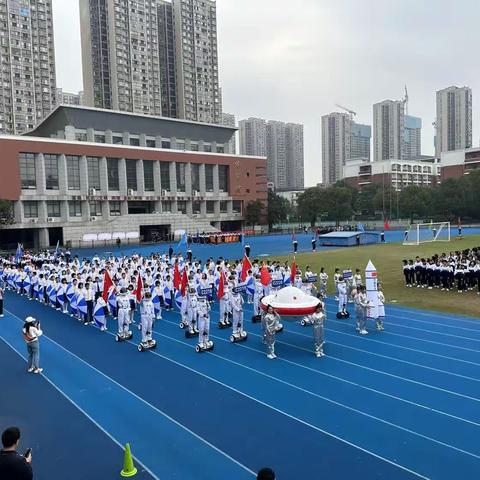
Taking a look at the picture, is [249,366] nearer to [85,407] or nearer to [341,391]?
[341,391]

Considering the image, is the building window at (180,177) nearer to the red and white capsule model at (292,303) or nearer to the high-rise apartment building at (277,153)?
the red and white capsule model at (292,303)

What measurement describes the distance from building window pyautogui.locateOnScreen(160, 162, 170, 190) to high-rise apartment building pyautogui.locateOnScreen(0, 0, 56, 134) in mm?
39170

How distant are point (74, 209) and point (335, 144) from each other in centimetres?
10290

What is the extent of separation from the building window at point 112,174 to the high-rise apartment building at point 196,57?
117 ft

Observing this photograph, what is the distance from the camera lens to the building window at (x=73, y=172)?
187 feet

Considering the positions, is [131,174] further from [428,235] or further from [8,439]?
[8,439]

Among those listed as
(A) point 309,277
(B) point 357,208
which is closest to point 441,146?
(B) point 357,208

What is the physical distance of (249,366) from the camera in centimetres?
1075

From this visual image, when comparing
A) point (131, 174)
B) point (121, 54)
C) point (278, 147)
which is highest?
point (121, 54)

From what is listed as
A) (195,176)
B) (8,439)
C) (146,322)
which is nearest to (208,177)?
(195,176)

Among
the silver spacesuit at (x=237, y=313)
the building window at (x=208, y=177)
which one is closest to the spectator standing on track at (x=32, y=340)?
the silver spacesuit at (x=237, y=313)

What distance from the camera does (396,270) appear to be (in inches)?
1051

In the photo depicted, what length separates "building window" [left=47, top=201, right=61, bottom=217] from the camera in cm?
5528

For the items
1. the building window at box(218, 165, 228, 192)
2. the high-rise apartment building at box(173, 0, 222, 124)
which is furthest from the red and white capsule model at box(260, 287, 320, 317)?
the high-rise apartment building at box(173, 0, 222, 124)
